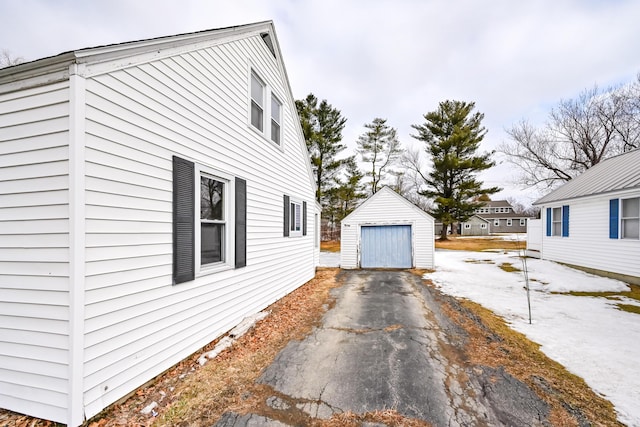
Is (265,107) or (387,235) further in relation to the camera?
(387,235)

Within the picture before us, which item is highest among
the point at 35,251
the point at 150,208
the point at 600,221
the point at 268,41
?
the point at 268,41

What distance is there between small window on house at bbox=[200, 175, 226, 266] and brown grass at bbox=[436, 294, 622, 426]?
4.23 m

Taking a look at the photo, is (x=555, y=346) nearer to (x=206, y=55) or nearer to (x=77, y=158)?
(x=77, y=158)

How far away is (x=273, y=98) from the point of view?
264 inches

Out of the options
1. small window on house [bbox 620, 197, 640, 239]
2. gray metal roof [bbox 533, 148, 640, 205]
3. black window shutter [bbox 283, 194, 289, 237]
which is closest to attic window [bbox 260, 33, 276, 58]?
black window shutter [bbox 283, 194, 289, 237]

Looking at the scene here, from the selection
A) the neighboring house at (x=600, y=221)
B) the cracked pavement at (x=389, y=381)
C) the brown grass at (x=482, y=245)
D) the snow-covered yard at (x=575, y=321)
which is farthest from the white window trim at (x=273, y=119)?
the brown grass at (x=482, y=245)

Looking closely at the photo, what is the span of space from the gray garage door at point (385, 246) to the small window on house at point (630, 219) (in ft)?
22.9

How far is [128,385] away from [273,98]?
6.40 m

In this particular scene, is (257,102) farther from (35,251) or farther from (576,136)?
(576,136)

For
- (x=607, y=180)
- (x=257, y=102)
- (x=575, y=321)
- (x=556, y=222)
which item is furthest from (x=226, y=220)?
(x=556, y=222)

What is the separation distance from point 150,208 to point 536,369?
5.28m

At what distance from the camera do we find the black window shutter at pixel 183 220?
327 cm

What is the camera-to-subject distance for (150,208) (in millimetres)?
2965

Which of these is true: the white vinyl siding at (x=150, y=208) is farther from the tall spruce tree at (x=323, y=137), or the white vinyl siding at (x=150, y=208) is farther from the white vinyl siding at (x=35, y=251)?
the tall spruce tree at (x=323, y=137)
